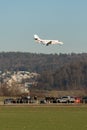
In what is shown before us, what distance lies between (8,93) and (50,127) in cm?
15527

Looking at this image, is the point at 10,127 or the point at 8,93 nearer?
the point at 10,127

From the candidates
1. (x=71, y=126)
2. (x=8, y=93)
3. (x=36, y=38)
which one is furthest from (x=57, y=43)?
(x=8, y=93)

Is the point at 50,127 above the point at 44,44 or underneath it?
underneath

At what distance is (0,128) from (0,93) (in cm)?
15718

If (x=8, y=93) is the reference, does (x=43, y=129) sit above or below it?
below

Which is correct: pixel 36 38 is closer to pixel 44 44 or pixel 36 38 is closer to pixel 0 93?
pixel 44 44

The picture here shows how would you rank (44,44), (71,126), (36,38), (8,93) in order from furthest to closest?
(8,93) < (36,38) < (44,44) < (71,126)

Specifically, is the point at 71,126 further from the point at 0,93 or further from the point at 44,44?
the point at 0,93

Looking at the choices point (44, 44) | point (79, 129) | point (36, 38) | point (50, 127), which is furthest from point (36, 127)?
point (36, 38)

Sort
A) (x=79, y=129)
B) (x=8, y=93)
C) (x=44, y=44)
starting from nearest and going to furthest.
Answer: (x=79, y=129) → (x=44, y=44) → (x=8, y=93)

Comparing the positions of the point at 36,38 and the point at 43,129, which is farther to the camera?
the point at 36,38

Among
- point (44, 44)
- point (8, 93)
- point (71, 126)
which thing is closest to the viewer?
point (71, 126)

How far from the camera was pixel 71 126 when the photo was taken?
44.4 metres

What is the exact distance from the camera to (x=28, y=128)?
4256 cm
